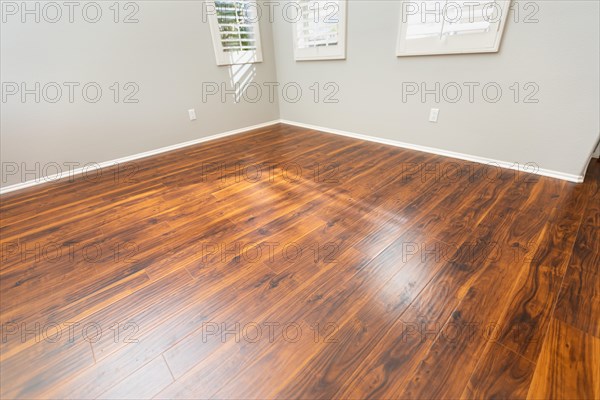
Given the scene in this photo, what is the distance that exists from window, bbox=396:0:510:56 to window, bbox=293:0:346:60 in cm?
65

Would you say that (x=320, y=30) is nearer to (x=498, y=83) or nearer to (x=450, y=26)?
(x=450, y=26)

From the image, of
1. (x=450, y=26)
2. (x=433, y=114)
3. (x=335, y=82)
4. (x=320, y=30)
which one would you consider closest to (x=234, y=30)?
(x=320, y=30)

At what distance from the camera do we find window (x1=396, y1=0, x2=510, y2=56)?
6.14 ft

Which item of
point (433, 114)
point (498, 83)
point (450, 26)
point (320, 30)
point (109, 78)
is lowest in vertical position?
point (433, 114)

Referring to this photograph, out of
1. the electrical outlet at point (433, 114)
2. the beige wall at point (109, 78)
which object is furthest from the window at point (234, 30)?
the electrical outlet at point (433, 114)

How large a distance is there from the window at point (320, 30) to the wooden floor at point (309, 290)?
1.65 m

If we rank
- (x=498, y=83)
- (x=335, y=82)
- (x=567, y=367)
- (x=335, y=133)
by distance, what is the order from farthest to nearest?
(x=335, y=133) → (x=335, y=82) → (x=498, y=83) → (x=567, y=367)

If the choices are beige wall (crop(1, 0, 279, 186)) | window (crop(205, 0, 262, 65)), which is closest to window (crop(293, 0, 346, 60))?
window (crop(205, 0, 262, 65))

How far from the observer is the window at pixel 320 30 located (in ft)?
8.81

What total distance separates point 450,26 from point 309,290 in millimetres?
2205

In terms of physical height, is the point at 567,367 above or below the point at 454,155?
below

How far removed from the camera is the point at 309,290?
1.14 m

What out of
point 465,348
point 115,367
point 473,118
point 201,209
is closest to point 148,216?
point 201,209

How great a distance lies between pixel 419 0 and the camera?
7.02 ft
